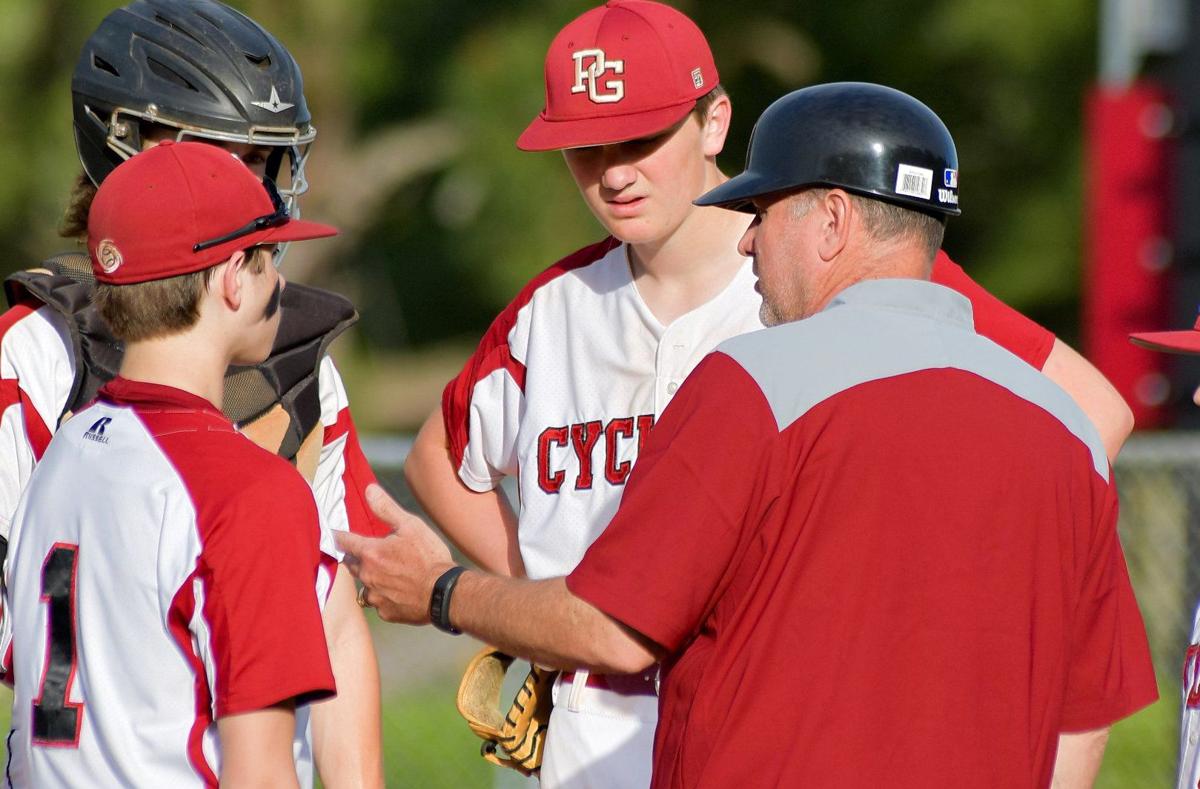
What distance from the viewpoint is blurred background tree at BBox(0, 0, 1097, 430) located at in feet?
46.7

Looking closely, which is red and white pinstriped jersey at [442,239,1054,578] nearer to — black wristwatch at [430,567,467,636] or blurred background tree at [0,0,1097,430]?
black wristwatch at [430,567,467,636]

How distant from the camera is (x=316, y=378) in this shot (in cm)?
349

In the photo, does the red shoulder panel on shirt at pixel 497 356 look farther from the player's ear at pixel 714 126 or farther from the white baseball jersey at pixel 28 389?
the white baseball jersey at pixel 28 389

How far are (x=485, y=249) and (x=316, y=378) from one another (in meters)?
12.9

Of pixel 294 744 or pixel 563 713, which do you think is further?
pixel 563 713

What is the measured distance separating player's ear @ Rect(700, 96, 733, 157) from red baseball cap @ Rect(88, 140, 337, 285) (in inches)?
45.7

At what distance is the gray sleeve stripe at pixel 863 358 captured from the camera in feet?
8.47

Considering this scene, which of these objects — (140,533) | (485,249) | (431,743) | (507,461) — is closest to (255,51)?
(507,461)

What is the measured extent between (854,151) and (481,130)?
12236 millimetres

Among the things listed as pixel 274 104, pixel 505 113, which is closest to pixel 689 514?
pixel 274 104

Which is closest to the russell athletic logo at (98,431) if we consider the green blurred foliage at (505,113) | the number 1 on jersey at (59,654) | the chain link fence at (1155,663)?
the number 1 on jersey at (59,654)

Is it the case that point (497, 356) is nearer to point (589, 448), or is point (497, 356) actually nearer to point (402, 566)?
point (589, 448)

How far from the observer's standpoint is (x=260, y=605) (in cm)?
251

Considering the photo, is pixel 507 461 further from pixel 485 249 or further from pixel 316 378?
pixel 485 249
